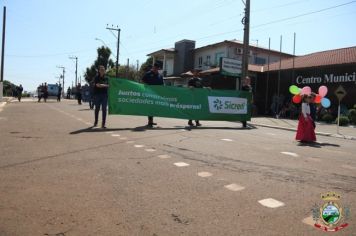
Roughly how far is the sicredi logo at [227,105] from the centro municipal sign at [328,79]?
11008mm

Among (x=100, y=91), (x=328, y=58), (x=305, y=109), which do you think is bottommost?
(x=305, y=109)

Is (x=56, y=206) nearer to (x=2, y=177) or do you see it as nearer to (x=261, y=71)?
(x=2, y=177)

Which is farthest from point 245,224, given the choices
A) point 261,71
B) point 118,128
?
point 261,71

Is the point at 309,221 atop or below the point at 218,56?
below

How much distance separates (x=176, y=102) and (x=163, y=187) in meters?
9.12

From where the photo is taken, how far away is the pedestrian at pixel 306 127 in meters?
10.7

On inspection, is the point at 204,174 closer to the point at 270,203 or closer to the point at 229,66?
the point at 270,203

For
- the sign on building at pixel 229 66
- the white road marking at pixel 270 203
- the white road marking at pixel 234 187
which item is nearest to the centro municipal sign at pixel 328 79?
the sign on building at pixel 229 66

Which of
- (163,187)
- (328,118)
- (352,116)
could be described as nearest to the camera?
(163,187)

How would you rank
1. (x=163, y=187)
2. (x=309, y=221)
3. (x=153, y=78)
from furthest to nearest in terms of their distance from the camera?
1. (x=153, y=78)
2. (x=163, y=187)
3. (x=309, y=221)

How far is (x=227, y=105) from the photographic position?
15461 millimetres

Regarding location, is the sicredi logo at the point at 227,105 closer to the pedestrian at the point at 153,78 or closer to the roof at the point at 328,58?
the pedestrian at the point at 153,78

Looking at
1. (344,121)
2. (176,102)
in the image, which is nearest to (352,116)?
(344,121)

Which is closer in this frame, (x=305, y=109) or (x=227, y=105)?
(x=305, y=109)
